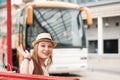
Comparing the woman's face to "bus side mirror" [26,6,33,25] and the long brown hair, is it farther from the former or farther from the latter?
"bus side mirror" [26,6,33,25]

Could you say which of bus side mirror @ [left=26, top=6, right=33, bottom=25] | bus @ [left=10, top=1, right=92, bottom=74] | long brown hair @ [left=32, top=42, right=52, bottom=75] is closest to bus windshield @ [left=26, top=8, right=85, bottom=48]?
bus @ [left=10, top=1, right=92, bottom=74]

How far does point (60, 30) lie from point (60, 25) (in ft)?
0.71

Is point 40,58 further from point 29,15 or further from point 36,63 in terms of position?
point 29,15

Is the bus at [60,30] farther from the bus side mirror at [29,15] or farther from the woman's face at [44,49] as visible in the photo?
the woman's face at [44,49]

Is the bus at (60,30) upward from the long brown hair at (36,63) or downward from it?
upward

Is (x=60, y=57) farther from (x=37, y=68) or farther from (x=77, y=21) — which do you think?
(x=37, y=68)

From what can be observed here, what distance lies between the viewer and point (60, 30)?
15094mm

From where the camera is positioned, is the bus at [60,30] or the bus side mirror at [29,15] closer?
the bus side mirror at [29,15]

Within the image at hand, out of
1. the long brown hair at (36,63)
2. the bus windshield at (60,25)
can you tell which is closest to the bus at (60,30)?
the bus windshield at (60,25)

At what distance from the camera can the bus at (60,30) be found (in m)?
14.4

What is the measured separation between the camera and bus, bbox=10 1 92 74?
14.4 metres

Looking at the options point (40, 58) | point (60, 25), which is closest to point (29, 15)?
point (60, 25)

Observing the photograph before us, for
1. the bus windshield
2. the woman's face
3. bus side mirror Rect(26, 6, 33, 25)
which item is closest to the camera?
the woman's face

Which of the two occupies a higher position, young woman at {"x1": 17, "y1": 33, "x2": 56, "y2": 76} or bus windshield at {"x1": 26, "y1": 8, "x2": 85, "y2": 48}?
bus windshield at {"x1": 26, "y1": 8, "x2": 85, "y2": 48}
